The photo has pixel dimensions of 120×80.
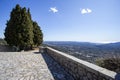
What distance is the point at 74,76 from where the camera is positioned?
17.6 feet

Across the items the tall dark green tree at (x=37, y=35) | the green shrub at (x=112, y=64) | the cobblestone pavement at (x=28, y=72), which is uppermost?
the tall dark green tree at (x=37, y=35)

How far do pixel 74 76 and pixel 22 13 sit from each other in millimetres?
18773

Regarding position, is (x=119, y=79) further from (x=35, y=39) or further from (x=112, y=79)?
(x=35, y=39)

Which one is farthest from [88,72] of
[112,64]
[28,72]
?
[112,64]

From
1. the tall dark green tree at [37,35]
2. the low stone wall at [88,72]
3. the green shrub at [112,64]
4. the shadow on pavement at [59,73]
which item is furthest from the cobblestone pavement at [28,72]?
the tall dark green tree at [37,35]

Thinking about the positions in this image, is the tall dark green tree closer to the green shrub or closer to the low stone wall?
the green shrub

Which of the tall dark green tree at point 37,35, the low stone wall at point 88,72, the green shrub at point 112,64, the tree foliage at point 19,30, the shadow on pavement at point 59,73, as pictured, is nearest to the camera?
the low stone wall at point 88,72

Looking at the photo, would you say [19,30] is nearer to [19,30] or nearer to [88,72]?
[19,30]

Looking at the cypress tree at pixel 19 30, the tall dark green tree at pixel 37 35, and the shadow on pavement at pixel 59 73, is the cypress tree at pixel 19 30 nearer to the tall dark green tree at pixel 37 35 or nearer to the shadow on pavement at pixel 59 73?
the tall dark green tree at pixel 37 35

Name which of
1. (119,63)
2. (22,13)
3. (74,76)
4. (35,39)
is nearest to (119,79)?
(74,76)

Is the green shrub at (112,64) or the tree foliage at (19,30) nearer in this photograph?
the green shrub at (112,64)

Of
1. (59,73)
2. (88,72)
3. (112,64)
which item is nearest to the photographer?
(88,72)

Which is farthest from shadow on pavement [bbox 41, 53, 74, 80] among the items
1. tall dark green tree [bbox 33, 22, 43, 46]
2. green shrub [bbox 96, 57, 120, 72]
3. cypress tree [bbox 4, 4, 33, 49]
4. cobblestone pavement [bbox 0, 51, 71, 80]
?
tall dark green tree [bbox 33, 22, 43, 46]

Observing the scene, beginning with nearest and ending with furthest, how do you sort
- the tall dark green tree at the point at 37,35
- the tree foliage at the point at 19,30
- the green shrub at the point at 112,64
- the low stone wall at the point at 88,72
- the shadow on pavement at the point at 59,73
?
the low stone wall at the point at 88,72 < the shadow on pavement at the point at 59,73 < the green shrub at the point at 112,64 < the tree foliage at the point at 19,30 < the tall dark green tree at the point at 37,35
